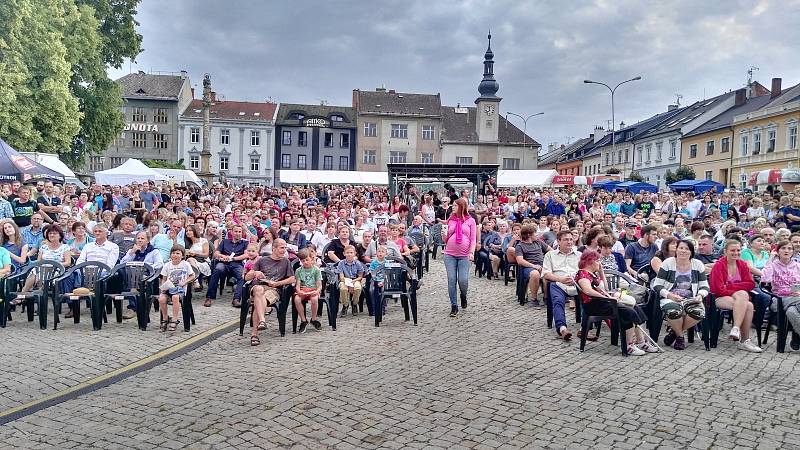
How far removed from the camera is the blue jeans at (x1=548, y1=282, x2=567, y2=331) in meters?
8.64

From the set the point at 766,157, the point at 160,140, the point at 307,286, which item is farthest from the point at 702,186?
the point at 160,140

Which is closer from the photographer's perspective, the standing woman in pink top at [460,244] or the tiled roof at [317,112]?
the standing woman in pink top at [460,244]

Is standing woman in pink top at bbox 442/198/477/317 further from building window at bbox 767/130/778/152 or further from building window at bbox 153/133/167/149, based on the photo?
building window at bbox 153/133/167/149

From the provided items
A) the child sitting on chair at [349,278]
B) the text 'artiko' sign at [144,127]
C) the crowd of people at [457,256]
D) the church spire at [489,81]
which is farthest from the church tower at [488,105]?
the child sitting on chair at [349,278]

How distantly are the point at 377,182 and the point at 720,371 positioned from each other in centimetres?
4368

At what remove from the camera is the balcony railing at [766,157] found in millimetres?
43284

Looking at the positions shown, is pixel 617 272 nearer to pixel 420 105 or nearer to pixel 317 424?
pixel 317 424

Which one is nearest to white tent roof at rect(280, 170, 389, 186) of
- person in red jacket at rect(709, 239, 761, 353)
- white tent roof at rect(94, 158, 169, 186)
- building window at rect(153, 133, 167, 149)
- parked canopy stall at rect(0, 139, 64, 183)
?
A: white tent roof at rect(94, 158, 169, 186)

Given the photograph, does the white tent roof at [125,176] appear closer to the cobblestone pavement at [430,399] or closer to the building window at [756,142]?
the cobblestone pavement at [430,399]

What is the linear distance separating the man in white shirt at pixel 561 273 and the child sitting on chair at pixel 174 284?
5.18m

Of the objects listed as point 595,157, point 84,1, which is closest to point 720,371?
point 84,1

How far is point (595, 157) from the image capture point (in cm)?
8019

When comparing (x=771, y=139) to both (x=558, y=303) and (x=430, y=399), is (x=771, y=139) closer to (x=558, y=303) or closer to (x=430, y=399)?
(x=558, y=303)

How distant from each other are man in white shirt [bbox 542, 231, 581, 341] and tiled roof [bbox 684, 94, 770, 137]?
161 ft
